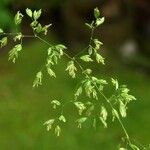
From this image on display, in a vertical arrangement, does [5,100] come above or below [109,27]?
below

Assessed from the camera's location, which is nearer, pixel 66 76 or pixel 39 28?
pixel 39 28

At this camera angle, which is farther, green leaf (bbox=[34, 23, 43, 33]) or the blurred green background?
the blurred green background

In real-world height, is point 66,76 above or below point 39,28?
above

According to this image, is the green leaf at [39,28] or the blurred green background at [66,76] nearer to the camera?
the green leaf at [39,28]

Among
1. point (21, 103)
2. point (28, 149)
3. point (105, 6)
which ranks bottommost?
point (28, 149)

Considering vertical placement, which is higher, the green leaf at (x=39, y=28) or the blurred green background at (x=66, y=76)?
the blurred green background at (x=66, y=76)

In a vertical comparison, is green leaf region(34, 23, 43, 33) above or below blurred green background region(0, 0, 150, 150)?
below

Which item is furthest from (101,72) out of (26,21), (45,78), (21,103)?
(26,21)

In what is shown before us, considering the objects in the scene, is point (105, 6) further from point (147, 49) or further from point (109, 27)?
point (147, 49)
